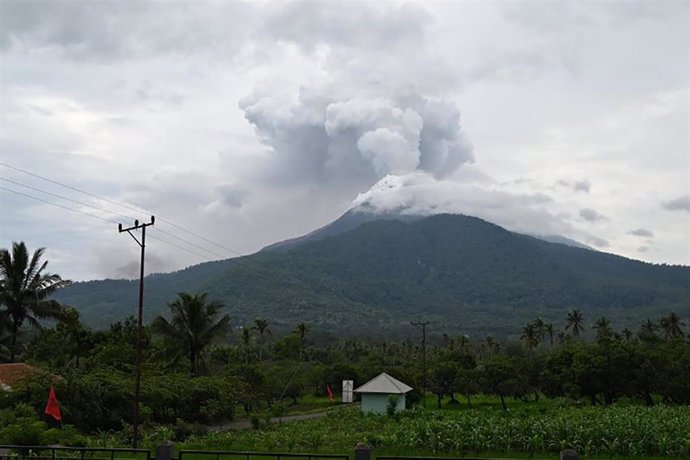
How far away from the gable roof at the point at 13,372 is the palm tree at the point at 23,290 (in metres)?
3.98

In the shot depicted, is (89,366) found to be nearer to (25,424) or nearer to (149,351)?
(149,351)

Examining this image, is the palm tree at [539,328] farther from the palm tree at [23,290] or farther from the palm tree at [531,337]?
the palm tree at [23,290]

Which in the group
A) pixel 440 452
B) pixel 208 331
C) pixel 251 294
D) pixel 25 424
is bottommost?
pixel 440 452

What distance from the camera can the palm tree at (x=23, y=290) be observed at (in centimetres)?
3331

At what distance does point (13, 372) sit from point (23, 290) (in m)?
5.36

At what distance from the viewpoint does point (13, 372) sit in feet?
96.2

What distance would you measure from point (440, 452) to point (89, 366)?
70.3ft

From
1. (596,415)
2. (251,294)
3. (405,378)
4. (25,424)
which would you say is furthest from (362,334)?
(25,424)

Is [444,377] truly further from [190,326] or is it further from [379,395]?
[190,326]

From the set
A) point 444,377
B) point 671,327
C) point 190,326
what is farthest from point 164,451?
point 671,327

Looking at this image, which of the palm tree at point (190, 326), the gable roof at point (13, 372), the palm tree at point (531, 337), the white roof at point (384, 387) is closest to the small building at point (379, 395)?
the white roof at point (384, 387)

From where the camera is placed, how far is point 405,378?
51.4m

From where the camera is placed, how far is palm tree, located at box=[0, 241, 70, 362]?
109 feet

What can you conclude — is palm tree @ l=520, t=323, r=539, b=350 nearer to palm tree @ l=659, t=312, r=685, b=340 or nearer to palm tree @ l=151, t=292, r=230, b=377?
palm tree @ l=659, t=312, r=685, b=340
